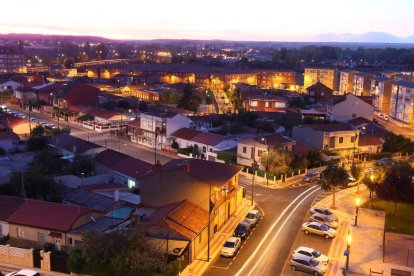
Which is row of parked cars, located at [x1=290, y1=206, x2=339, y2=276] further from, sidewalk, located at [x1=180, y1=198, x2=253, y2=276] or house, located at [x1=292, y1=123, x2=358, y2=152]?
house, located at [x1=292, y1=123, x2=358, y2=152]

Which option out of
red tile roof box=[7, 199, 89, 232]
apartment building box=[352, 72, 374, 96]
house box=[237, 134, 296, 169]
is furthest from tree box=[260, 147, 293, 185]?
apartment building box=[352, 72, 374, 96]

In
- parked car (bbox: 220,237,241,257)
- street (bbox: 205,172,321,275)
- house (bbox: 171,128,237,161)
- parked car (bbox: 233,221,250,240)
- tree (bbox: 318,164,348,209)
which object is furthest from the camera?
house (bbox: 171,128,237,161)

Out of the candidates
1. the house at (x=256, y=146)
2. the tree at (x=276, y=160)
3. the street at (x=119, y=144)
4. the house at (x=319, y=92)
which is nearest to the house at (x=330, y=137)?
the house at (x=256, y=146)

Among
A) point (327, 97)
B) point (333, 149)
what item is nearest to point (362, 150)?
point (333, 149)

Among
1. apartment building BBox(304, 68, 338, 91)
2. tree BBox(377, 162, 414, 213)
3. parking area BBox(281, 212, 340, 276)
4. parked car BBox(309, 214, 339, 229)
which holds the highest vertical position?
apartment building BBox(304, 68, 338, 91)

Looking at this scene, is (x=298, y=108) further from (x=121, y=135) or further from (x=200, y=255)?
(x=200, y=255)

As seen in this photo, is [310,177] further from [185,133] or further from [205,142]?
[185,133]
